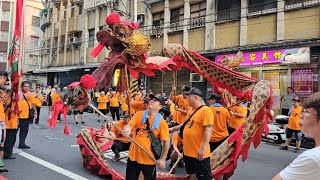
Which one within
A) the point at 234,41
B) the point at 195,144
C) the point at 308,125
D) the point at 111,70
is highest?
the point at 234,41

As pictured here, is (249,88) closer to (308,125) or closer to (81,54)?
(308,125)

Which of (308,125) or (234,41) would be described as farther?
(234,41)

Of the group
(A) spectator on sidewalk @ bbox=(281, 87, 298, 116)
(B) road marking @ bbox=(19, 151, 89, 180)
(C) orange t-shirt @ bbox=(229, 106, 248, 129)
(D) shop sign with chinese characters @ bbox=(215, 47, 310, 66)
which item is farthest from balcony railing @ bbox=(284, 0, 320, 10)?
(B) road marking @ bbox=(19, 151, 89, 180)

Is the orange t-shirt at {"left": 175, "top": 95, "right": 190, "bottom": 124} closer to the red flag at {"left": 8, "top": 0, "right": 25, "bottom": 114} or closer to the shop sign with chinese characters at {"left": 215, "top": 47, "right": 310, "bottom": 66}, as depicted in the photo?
the red flag at {"left": 8, "top": 0, "right": 25, "bottom": 114}

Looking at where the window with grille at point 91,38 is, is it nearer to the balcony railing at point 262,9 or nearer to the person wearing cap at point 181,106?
the balcony railing at point 262,9

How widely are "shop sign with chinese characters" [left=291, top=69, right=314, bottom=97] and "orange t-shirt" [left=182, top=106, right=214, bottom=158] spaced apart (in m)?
10.4

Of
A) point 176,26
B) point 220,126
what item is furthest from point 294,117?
point 176,26

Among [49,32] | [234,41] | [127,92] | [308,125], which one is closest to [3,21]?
[49,32]

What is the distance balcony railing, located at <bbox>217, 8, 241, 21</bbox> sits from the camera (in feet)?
55.1

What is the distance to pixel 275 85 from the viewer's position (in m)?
14.9

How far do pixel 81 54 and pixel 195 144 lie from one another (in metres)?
26.8

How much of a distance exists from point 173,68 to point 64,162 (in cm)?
336

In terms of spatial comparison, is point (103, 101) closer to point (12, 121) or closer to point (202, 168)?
point (12, 121)

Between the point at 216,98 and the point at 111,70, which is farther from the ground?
the point at 111,70
